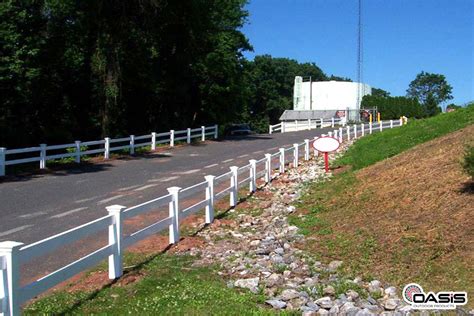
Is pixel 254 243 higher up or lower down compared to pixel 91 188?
lower down

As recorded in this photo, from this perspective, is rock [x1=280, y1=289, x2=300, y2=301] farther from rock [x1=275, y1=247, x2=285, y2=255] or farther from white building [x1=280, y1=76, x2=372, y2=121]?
white building [x1=280, y1=76, x2=372, y2=121]

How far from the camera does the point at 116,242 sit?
8.39 metres

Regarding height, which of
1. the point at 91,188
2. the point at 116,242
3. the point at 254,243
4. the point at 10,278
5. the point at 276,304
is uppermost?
the point at 10,278

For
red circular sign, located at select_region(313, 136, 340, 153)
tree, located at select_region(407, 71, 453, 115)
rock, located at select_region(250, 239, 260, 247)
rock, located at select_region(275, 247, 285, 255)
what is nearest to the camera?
rock, located at select_region(275, 247, 285, 255)

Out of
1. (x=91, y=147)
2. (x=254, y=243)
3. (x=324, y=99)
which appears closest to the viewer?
(x=254, y=243)

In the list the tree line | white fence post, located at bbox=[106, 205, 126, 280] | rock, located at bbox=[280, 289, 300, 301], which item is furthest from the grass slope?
the tree line

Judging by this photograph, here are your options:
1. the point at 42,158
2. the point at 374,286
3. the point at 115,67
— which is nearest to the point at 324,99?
the point at 115,67

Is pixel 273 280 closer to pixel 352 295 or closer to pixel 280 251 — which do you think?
pixel 352 295

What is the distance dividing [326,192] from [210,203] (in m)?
3.63

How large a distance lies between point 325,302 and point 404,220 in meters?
3.30

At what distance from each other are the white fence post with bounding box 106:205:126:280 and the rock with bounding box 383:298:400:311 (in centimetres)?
369

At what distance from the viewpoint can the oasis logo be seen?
637cm

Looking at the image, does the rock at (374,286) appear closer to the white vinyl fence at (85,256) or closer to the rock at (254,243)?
the rock at (254,243)

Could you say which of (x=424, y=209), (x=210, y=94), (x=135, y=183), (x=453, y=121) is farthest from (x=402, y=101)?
(x=424, y=209)
